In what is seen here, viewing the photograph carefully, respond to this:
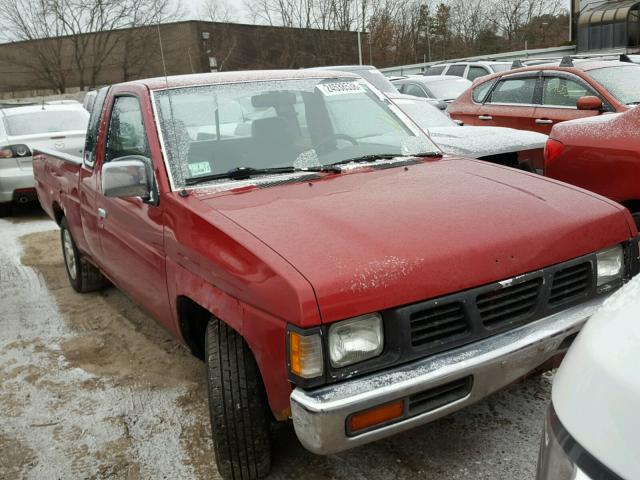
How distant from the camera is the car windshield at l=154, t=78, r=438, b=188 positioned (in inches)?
129

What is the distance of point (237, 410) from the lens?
254 centimetres

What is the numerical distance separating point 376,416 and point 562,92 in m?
6.84

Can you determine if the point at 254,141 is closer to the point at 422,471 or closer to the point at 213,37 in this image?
the point at 422,471

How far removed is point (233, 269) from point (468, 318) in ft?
3.02

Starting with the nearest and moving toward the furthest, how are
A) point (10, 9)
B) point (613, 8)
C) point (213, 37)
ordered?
point (613, 8) → point (10, 9) → point (213, 37)

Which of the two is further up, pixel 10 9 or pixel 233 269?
pixel 10 9

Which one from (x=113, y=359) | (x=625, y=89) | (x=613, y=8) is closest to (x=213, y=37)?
(x=613, y=8)

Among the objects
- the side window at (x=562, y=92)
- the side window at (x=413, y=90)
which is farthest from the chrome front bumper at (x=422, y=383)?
the side window at (x=413, y=90)

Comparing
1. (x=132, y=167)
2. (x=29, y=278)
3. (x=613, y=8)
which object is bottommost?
(x=29, y=278)

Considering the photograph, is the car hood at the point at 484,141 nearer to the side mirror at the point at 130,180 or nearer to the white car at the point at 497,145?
the white car at the point at 497,145

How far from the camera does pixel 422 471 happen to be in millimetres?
2701

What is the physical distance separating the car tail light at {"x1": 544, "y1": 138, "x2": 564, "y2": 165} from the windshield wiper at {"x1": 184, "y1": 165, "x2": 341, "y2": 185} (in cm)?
254

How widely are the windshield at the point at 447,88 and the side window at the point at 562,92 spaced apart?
4.86m

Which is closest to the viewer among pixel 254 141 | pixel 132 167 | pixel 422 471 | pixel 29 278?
pixel 422 471
